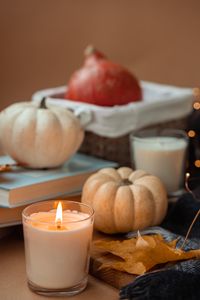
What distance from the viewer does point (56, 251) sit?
0.71 meters

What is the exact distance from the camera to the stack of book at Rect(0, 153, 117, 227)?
87 cm

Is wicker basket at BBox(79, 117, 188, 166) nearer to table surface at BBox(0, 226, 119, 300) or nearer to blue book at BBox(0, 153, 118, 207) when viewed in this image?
blue book at BBox(0, 153, 118, 207)

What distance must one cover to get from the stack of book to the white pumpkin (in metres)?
0.02

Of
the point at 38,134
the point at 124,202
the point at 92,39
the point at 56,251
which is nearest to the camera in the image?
the point at 56,251

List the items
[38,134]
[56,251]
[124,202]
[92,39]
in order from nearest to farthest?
[56,251] → [124,202] → [38,134] → [92,39]

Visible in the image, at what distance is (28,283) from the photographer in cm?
74

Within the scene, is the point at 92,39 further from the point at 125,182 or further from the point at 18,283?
the point at 18,283

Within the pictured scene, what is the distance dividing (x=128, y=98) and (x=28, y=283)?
20.0 inches

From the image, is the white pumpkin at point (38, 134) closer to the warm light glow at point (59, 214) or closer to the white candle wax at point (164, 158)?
the white candle wax at point (164, 158)

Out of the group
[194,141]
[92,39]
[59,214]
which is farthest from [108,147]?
[92,39]

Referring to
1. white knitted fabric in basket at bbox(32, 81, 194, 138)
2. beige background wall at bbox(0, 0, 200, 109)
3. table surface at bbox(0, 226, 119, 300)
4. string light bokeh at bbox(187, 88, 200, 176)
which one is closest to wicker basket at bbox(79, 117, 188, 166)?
white knitted fabric in basket at bbox(32, 81, 194, 138)

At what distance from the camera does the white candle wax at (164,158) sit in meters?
1.04

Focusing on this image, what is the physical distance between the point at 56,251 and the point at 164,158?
38cm

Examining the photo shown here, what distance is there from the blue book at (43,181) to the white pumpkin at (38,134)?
2cm
